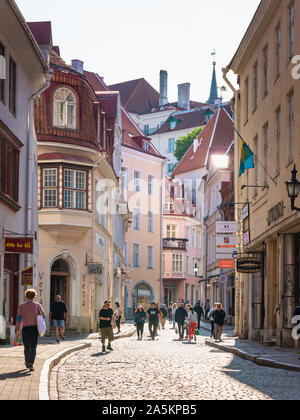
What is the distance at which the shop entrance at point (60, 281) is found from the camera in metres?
36.1

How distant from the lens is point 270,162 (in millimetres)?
26375

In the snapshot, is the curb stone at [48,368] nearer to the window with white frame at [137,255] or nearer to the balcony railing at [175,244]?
the window with white frame at [137,255]

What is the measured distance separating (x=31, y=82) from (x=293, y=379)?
49.2ft

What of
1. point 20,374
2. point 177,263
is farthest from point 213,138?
point 20,374

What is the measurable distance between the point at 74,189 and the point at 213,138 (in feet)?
160

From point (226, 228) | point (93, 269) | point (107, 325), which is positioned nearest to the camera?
point (107, 325)

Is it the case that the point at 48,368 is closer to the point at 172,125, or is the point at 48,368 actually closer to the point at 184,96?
the point at 172,125

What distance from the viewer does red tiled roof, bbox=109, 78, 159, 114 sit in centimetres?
12095

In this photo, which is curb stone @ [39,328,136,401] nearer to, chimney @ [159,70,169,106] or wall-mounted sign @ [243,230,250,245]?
wall-mounted sign @ [243,230,250,245]

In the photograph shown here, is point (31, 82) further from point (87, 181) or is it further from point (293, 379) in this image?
point (293, 379)

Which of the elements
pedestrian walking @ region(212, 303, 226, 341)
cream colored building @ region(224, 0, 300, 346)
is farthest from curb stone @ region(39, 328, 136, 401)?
cream colored building @ region(224, 0, 300, 346)

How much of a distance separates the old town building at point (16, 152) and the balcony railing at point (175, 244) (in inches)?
2173

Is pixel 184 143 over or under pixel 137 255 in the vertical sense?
over

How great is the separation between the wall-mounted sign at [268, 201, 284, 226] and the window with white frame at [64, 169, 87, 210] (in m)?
11.4
